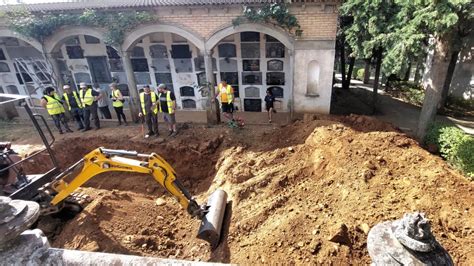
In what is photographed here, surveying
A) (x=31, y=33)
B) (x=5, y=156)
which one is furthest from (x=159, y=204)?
(x=31, y=33)

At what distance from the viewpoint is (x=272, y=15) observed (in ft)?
28.1

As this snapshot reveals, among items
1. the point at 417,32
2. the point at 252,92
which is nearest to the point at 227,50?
the point at 252,92

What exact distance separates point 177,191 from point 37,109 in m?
12.3

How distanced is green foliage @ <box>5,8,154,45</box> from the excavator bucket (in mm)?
7107

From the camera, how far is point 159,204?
652 cm

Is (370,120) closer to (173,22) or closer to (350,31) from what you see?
(350,31)

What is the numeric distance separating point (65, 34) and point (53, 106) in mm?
2855

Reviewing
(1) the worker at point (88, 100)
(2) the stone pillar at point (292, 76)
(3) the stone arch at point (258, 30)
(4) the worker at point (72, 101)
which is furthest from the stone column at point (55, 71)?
(2) the stone pillar at point (292, 76)

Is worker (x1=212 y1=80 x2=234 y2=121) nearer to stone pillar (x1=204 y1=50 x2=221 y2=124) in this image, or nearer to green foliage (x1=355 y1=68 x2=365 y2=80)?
stone pillar (x1=204 y1=50 x2=221 y2=124)

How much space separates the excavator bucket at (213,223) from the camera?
4766 mm

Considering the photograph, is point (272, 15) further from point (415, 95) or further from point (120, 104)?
point (415, 95)

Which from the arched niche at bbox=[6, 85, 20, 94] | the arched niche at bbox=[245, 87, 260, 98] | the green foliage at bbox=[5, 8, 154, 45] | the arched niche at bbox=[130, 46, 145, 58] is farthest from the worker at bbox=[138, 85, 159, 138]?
the arched niche at bbox=[6, 85, 20, 94]

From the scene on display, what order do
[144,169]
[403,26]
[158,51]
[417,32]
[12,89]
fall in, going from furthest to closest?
[12,89] < [158,51] < [403,26] < [417,32] < [144,169]

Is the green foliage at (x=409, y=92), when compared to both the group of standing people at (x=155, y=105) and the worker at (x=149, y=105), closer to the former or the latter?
the group of standing people at (x=155, y=105)
